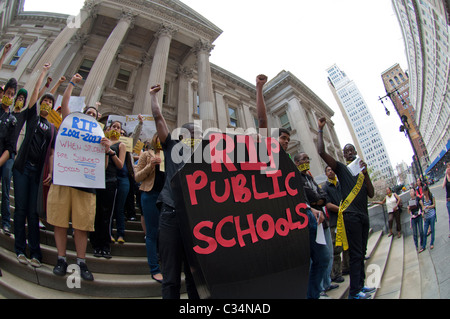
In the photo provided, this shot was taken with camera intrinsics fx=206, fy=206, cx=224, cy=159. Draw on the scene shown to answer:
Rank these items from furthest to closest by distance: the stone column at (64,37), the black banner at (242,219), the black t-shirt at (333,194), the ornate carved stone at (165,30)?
the ornate carved stone at (165,30)
the stone column at (64,37)
the black t-shirt at (333,194)
the black banner at (242,219)

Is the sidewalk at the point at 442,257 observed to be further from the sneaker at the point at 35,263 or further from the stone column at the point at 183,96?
the stone column at the point at 183,96

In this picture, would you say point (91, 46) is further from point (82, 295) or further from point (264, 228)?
point (264, 228)

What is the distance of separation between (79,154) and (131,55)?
14.2 meters

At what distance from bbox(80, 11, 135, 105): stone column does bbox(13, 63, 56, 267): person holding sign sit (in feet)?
20.8

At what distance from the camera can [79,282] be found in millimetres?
2166

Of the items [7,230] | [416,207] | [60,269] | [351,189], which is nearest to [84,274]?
[60,269]

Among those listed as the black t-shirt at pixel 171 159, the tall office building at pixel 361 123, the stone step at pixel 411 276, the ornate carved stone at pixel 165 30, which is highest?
the tall office building at pixel 361 123

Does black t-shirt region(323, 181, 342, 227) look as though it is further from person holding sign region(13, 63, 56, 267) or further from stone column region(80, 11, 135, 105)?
stone column region(80, 11, 135, 105)

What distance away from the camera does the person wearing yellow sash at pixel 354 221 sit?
2.55 metres

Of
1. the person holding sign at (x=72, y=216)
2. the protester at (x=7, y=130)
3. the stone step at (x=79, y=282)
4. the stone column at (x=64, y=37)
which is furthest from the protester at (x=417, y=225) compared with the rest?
the stone column at (x=64, y=37)

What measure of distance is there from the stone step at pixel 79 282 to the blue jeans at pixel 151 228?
0.73 ft
